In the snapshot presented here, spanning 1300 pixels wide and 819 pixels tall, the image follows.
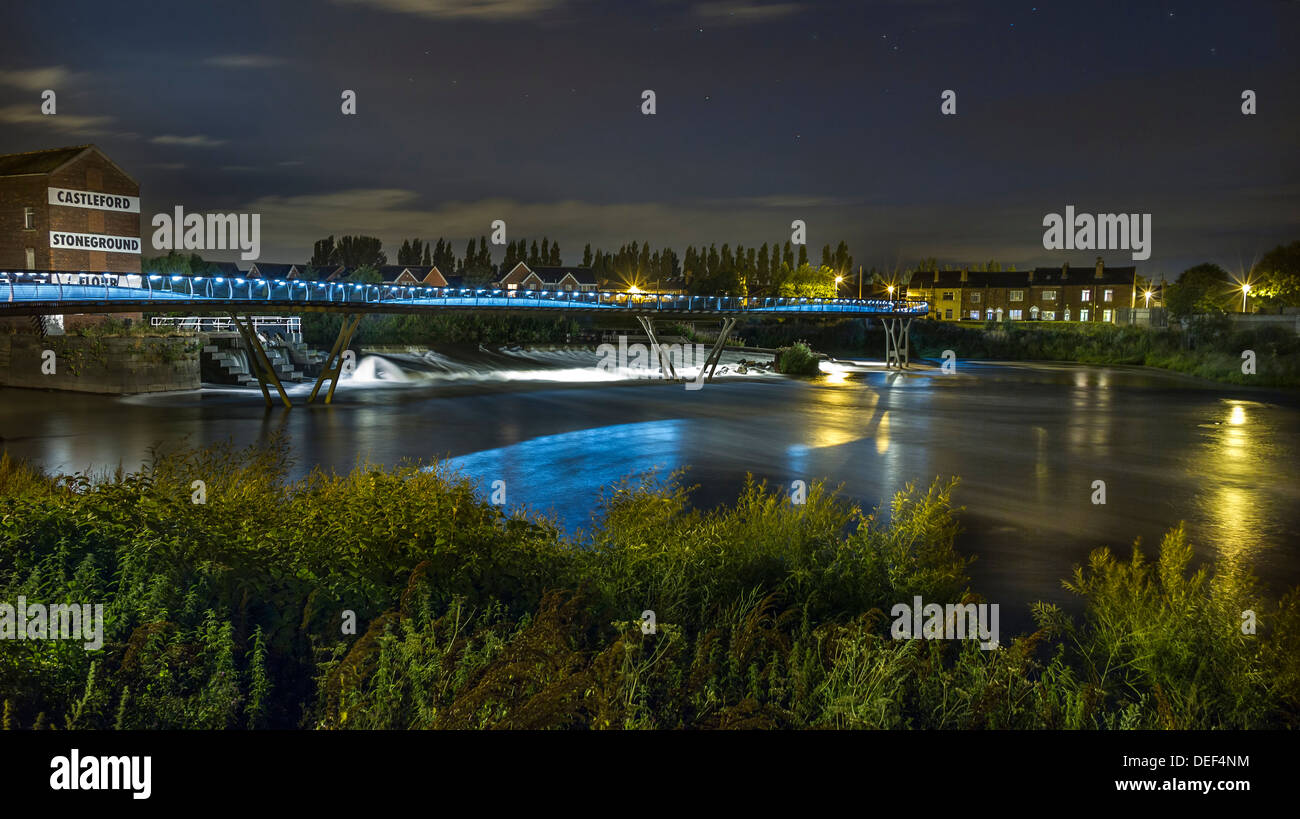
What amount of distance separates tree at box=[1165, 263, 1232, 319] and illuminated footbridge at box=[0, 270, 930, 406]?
7192 centimetres

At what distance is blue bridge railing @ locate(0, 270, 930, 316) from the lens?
30.2 m

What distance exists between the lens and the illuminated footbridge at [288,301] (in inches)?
1173

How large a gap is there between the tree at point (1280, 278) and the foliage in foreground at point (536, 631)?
108 meters

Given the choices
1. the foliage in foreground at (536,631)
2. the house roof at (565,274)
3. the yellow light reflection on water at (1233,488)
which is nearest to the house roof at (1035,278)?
the house roof at (565,274)

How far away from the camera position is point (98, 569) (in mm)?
8477

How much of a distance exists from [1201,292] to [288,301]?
355ft

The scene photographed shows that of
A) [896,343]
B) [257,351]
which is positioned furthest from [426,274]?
[257,351]

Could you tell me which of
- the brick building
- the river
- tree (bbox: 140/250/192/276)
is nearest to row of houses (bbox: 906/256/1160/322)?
the river

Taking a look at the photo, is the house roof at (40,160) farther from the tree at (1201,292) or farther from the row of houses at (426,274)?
the tree at (1201,292)
